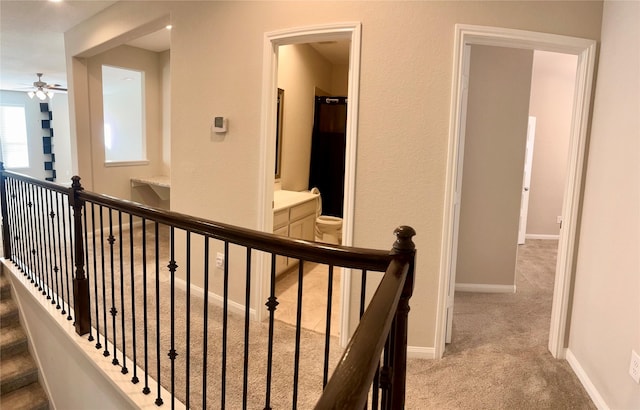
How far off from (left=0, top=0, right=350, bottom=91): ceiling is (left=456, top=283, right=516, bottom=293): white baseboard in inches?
114

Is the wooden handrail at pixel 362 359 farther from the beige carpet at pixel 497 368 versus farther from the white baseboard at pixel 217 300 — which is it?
the white baseboard at pixel 217 300

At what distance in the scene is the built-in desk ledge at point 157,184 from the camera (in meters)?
5.21

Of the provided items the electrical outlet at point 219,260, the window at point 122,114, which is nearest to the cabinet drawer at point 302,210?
the electrical outlet at point 219,260

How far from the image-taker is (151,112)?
5535mm

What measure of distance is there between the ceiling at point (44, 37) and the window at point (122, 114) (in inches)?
35.5

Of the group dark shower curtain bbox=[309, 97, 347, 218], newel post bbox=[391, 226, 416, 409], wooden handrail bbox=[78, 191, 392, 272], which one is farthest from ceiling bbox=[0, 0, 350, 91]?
newel post bbox=[391, 226, 416, 409]

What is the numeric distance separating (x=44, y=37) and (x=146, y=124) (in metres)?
1.54

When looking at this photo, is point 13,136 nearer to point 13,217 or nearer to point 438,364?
point 13,217

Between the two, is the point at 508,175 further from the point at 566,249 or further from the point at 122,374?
the point at 122,374

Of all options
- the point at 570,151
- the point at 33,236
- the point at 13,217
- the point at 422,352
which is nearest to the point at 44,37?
the point at 13,217

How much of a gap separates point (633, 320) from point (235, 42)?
9.57ft

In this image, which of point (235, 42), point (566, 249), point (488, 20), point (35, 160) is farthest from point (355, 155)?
point (35, 160)

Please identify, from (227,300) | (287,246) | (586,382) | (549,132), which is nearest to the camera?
(287,246)

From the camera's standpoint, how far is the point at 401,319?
3.22ft
